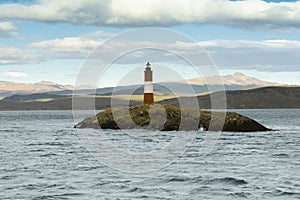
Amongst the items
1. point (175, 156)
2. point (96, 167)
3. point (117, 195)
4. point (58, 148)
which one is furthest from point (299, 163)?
point (58, 148)

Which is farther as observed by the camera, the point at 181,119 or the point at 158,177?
the point at 181,119

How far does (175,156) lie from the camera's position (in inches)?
1507

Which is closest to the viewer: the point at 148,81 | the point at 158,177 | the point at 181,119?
the point at 158,177

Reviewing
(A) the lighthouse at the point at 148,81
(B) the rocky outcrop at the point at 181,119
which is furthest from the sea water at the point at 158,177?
(A) the lighthouse at the point at 148,81

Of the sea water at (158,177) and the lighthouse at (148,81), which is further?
the lighthouse at (148,81)

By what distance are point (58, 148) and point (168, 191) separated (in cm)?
2397

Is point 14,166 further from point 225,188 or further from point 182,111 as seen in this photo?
point 182,111

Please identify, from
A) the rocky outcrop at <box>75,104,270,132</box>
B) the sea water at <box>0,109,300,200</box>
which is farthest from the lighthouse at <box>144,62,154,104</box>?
the sea water at <box>0,109,300,200</box>

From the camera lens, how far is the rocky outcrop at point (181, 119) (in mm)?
66250

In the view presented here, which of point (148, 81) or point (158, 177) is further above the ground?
point (148, 81)

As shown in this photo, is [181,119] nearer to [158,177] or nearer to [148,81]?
[148,81]

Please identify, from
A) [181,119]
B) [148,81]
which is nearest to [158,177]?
[181,119]

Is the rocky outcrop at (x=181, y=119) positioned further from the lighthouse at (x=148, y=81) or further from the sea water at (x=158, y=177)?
the sea water at (x=158, y=177)

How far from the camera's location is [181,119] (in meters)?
67.1
